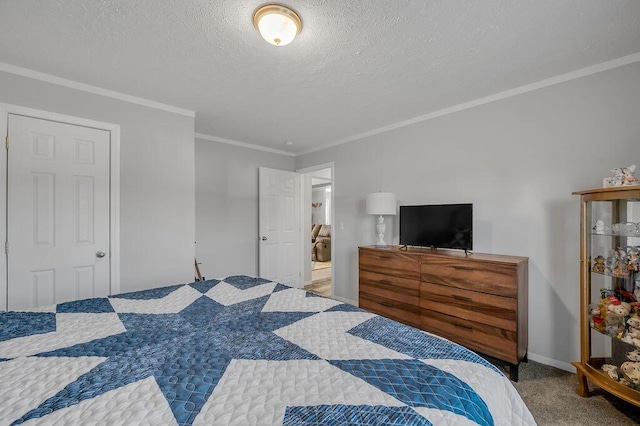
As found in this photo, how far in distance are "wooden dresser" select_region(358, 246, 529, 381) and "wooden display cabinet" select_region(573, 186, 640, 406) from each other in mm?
394

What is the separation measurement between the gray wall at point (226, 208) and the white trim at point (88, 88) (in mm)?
972

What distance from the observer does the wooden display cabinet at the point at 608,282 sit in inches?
72.0

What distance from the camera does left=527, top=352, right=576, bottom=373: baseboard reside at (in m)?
2.32

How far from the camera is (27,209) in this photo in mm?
2289

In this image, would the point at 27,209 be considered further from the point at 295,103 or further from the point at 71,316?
the point at 295,103

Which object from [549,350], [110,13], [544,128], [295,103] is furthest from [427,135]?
[110,13]

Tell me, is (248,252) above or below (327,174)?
below

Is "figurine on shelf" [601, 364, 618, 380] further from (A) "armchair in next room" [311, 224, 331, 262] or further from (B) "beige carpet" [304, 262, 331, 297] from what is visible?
(A) "armchair in next room" [311, 224, 331, 262]

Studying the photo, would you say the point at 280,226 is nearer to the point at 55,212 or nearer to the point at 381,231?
the point at 381,231

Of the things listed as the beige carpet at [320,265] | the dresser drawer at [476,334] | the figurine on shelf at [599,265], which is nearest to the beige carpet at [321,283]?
the beige carpet at [320,265]

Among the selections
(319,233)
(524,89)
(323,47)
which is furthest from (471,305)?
(319,233)

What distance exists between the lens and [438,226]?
2.92 meters

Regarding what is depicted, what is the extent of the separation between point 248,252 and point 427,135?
3.02 meters

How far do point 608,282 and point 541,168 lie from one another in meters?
1.00
